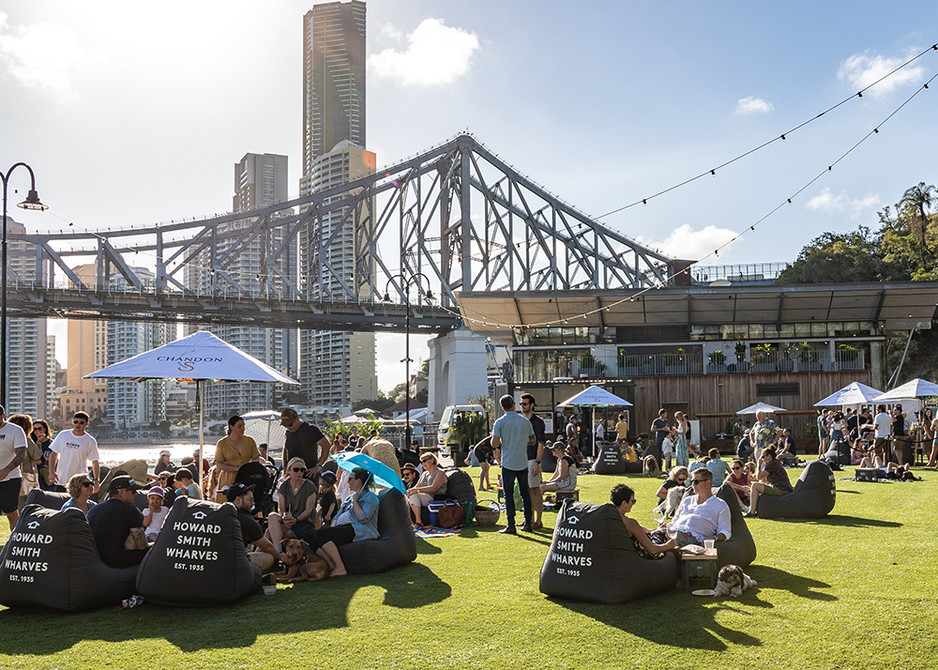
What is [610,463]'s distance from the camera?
1998 centimetres

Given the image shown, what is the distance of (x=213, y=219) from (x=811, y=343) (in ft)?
151

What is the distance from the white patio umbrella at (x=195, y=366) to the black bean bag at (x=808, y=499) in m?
6.50

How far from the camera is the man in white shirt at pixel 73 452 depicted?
32.2 ft

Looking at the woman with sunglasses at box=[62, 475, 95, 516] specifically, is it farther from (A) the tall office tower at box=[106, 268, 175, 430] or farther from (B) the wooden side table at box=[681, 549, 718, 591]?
(A) the tall office tower at box=[106, 268, 175, 430]

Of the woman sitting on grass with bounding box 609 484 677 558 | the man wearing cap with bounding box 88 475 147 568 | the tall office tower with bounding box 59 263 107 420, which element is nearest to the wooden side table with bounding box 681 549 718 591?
the woman sitting on grass with bounding box 609 484 677 558

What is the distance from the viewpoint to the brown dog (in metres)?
7.52

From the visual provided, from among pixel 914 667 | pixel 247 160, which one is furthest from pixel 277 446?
pixel 247 160

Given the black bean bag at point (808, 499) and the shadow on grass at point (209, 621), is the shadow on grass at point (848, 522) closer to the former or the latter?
the black bean bag at point (808, 499)

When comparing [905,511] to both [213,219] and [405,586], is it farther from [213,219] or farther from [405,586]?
[213,219]

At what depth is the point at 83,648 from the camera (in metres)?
5.41

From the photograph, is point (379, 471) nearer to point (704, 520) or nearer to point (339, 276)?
point (704, 520)

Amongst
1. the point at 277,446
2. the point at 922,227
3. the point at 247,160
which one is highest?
the point at 247,160

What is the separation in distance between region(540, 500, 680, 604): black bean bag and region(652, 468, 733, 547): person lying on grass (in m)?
0.78

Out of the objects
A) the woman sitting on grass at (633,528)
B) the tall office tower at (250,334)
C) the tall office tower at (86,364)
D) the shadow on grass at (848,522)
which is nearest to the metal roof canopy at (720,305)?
the shadow on grass at (848,522)
